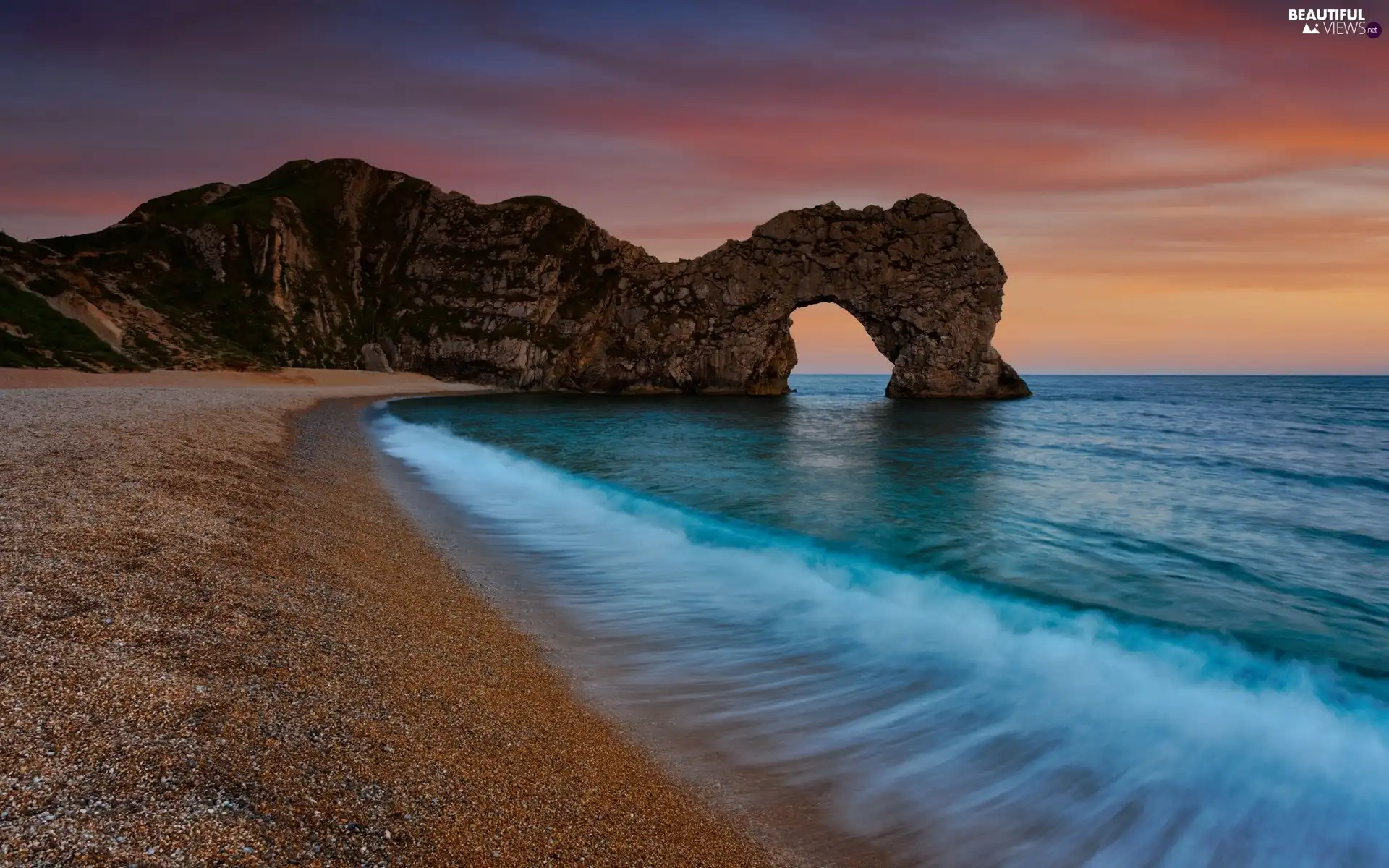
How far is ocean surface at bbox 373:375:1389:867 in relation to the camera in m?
5.16

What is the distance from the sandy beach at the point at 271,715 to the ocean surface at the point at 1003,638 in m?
1.22

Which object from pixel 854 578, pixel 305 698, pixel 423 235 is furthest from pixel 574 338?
pixel 305 698

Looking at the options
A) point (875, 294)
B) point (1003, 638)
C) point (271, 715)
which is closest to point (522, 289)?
point (875, 294)

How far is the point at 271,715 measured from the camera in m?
4.18

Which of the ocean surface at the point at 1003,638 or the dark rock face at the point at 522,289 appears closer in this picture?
the ocean surface at the point at 1003,638

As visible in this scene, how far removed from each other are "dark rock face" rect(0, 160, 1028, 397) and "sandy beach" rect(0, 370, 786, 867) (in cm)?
6381

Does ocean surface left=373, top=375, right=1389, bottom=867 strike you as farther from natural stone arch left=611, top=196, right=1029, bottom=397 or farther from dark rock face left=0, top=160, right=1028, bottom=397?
dark rock face left=0, top=160, right=1028, bottom=397

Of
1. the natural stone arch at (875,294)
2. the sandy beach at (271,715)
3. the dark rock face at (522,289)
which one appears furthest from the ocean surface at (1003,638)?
the dark rock face at (522,289)

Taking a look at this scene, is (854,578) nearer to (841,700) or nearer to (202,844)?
(841,700)

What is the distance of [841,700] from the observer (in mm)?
6625

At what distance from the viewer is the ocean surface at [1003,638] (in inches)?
203

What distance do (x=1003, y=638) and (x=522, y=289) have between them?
87292 mm

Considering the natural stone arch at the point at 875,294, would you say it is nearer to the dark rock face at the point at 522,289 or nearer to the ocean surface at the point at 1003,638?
the dark rock face at the point at 522,289

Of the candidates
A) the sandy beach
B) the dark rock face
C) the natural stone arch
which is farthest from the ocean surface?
the dark rock face
